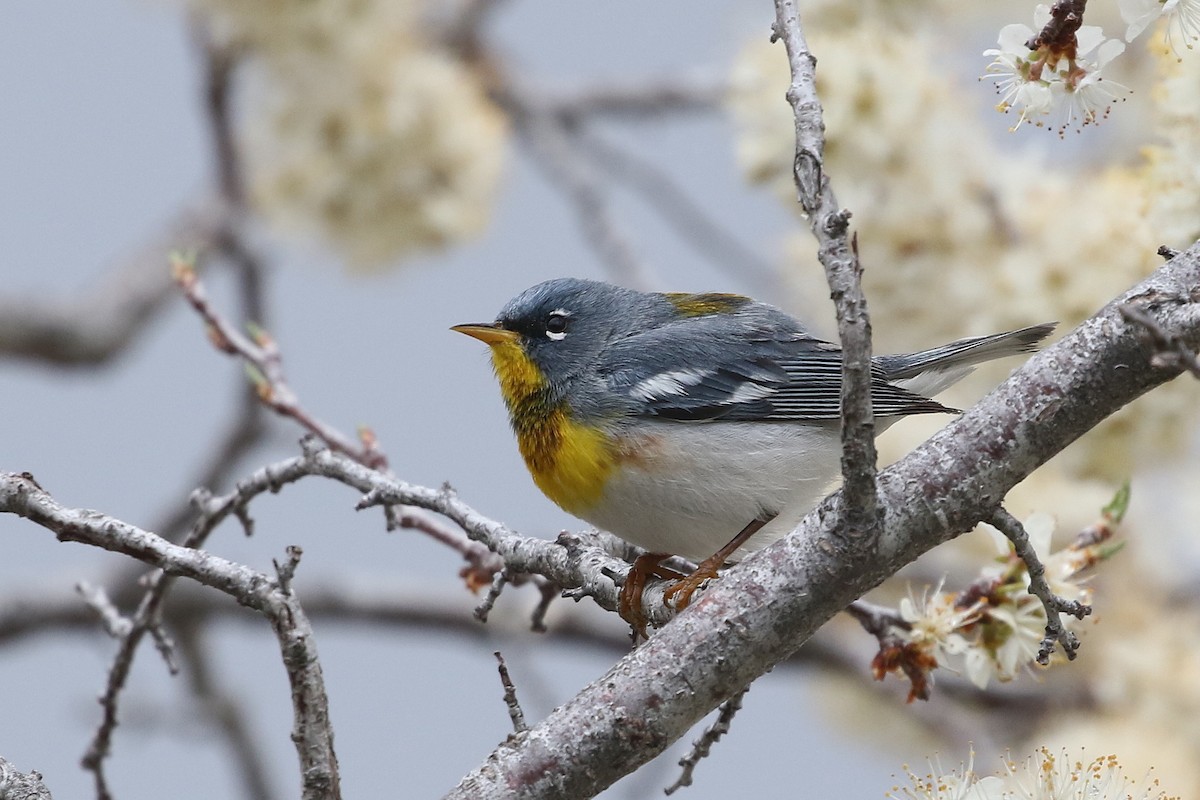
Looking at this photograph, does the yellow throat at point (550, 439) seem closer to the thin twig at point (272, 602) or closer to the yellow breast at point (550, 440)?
the yellow breast at point (550, 440)

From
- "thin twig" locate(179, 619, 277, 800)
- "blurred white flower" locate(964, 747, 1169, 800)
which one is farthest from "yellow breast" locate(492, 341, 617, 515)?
"thin twig" locate(179, 619, 277, 800)

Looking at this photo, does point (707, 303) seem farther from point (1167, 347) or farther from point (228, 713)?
point (228, 713)

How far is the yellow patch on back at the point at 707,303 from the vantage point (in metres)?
4.12

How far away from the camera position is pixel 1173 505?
6434 mm

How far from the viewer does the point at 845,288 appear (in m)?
2.21

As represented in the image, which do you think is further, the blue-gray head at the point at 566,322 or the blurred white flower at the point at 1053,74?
the blue-gray head at the point at 566,322

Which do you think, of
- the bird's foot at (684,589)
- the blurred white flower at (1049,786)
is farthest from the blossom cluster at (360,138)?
the blurred white flower at (1049,786)

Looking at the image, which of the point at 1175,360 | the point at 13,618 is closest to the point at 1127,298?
the point at 1175,360

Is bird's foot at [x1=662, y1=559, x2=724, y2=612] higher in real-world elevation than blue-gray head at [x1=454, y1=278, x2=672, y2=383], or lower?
lower

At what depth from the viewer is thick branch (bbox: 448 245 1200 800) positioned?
2393 mm

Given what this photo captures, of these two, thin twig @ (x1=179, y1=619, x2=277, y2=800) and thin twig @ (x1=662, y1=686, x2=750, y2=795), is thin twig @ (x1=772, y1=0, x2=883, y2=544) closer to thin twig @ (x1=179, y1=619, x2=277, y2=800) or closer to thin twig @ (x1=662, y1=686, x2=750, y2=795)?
thin twig @ (x1=662, y1=686, x2=750, y2=795)

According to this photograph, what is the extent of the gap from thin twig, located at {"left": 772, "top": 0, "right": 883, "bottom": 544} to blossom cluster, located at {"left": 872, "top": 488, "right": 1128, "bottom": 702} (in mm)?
780

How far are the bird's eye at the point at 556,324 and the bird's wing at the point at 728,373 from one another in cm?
19

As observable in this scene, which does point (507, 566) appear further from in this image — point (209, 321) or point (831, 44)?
point (831, 44)
